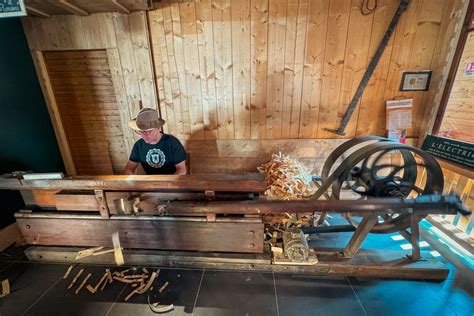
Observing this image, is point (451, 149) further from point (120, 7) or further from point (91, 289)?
point (120, 7)

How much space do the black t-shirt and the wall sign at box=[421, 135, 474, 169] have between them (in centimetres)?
290

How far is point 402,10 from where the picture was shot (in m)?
2.35

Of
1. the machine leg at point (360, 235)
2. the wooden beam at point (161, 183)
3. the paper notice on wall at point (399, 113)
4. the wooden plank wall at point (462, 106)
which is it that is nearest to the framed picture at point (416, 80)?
the paper notice on wall at point (399, 113)

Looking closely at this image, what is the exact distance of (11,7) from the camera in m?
1.66

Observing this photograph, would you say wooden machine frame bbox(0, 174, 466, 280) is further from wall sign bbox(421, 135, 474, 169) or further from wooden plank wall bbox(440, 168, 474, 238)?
wall sign bbox(421, 135, 474, 169)

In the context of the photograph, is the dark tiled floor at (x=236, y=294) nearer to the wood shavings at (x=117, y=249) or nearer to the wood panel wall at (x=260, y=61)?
the wood shavings at (x=117, y=249)

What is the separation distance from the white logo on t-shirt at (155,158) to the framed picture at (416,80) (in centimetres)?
310

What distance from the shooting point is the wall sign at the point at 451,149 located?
6.77ft

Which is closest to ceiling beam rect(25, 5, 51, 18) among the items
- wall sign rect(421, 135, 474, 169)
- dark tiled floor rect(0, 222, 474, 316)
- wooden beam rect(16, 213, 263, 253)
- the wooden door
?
the wooden door

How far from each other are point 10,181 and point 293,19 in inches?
125

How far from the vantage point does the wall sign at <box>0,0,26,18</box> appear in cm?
164

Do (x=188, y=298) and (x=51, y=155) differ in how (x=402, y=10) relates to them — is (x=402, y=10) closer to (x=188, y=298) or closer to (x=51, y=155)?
(x=188, y=298)

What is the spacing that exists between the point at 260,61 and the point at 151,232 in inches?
90.9

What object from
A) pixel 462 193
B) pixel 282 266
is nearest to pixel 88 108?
pixel 282 266
